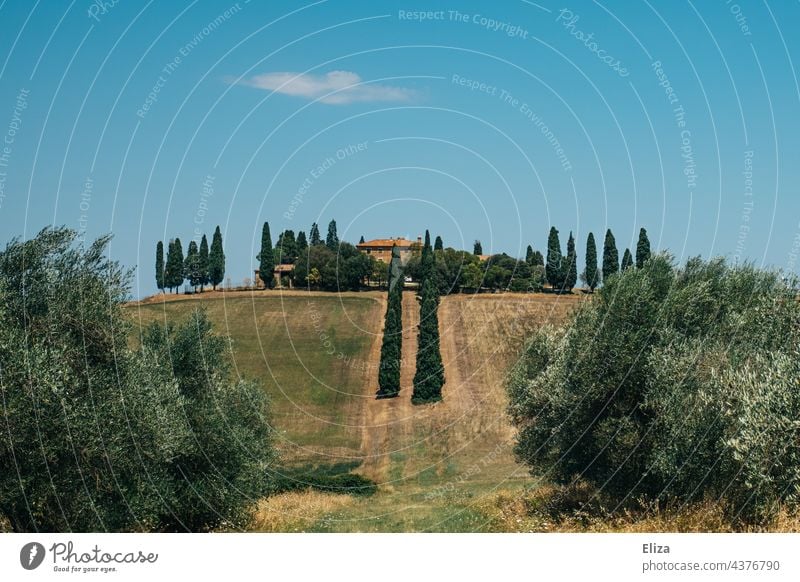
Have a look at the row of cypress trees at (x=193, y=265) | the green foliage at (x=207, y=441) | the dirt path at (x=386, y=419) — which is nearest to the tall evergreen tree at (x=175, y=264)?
the row of cypress trees at (x=193, y=265)

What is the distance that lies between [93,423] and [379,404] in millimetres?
52889

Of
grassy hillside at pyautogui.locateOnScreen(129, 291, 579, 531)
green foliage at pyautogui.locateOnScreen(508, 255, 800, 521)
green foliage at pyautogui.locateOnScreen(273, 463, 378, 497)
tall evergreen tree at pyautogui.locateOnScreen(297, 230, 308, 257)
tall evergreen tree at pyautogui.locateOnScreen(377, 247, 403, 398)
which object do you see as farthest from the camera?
tall evergreen tree at pyautogui.locateOnScreen(297, 230, 308, 257)

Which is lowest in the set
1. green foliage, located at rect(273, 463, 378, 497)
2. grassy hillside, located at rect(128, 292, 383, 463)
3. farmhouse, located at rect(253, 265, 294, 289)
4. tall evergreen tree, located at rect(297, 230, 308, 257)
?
green foliage, located at rect(273, 463, 378, 497)

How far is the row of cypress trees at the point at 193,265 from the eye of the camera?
11781 cm

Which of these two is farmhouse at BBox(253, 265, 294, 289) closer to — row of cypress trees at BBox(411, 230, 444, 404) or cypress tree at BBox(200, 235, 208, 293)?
cypress tree at BBox(200, 235, 208, 293)

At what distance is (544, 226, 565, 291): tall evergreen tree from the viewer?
117 meters

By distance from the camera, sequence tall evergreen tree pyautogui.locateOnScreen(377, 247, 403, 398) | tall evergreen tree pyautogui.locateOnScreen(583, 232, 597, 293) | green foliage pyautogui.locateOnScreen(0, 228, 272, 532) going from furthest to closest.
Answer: tall evergreen tree pyautogui.locateOnScreen(583, 232, 597, 293)
tall evergreen tree pyautogui.locateOnScreen(377, 247, 403, 398)
green foliage pyautogui.locateOnScreen(0, 228, 272, 532)

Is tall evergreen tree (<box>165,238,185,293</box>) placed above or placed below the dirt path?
above

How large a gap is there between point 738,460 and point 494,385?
57703 millimetres

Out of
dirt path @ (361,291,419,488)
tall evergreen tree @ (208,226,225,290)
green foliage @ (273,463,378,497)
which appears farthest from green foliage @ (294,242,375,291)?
green foliage @ (273,463,378,497)

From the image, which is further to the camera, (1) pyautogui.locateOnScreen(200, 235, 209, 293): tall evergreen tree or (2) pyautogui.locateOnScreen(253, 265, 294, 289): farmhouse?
(2) pyautogui.locateOnScreen(253, 265, 294, 289): farmhouse

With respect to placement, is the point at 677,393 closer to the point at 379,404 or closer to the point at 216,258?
the point at 379,404
